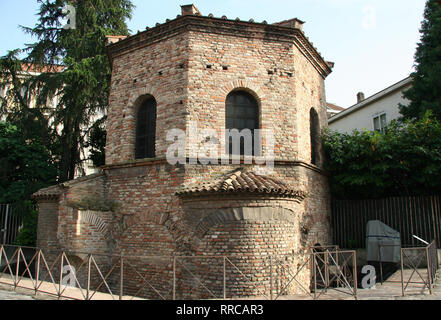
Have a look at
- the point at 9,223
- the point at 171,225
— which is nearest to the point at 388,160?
the point at 171,225

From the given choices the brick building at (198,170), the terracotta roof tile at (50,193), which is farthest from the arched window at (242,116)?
the terracotta roof tile at (50,193)

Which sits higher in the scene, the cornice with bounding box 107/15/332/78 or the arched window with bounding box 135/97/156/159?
the cornice with bounding box 107/15/332/78

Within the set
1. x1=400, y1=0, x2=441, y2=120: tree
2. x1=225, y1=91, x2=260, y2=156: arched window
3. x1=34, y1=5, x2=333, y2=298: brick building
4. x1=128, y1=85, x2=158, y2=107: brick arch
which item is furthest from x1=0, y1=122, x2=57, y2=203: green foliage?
x1=400, y1=0, x2=441, y2=120: tree

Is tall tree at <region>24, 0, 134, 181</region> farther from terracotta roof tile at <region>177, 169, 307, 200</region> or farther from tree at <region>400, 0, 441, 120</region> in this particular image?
tree at <region>400, 0, 441, 120</region>

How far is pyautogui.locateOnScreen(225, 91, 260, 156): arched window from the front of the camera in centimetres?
1041

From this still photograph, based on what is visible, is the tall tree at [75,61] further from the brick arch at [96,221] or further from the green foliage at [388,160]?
the green foliage at [388,160]

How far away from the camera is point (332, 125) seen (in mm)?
24172

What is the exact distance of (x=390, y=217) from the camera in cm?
1249

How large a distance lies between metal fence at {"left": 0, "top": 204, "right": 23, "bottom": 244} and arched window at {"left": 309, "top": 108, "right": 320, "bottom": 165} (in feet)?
39.6

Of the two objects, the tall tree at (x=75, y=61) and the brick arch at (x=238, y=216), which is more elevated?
the tall tree at (x=75, y=61)

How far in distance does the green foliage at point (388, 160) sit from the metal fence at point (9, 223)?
503 inches

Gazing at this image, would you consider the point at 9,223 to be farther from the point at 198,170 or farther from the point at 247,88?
the point at 247,88

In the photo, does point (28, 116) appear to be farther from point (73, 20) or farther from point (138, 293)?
point (138, 293)

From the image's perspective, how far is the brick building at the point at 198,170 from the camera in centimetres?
888
